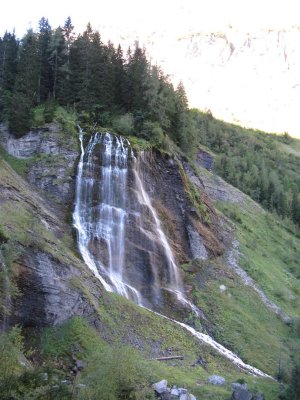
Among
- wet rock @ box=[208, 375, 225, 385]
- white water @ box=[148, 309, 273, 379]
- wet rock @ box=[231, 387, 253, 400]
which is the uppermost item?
wet rock @ box=[231, 387, 253, 400]

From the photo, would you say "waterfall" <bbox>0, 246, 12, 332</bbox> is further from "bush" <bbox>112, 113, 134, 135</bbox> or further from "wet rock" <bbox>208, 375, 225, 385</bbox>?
"bush" <bbox>112, 113, 134, 135</bbox>

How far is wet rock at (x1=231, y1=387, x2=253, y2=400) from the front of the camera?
25.5m

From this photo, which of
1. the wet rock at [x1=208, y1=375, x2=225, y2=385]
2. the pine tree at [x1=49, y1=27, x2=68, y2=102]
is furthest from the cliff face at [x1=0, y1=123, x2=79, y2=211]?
the wet rock at [x1=208, y1=375, x2=225, y2=385]

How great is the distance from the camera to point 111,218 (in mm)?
42031

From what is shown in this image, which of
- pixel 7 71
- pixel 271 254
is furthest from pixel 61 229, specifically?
pixel 271 254

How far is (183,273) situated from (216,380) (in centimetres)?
1549

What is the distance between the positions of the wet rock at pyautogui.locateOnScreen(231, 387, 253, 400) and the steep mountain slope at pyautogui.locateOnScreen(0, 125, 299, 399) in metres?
1.00

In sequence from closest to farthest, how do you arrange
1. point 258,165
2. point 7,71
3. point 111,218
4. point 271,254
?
point 111,218, point 7,71, point 271,254, point 258,165

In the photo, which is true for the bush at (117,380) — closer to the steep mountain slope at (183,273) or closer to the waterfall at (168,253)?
the steep mountain slope at (183,273)

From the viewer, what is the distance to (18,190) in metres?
36.8

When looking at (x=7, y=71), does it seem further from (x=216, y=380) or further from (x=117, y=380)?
(x=117, y=380)

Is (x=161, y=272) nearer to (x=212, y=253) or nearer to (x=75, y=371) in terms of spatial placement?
(x=212, y=253)

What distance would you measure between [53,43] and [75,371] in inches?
1736

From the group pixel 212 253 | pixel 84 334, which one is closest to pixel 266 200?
pixel 212 253
